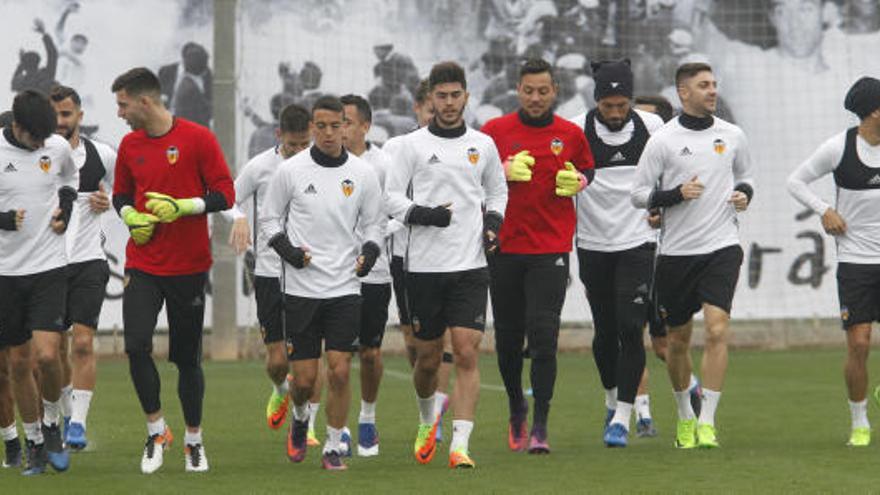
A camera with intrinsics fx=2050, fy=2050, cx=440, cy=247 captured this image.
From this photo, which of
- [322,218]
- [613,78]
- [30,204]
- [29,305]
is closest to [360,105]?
[613,78]

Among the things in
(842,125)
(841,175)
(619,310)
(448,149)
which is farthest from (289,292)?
(842,125)

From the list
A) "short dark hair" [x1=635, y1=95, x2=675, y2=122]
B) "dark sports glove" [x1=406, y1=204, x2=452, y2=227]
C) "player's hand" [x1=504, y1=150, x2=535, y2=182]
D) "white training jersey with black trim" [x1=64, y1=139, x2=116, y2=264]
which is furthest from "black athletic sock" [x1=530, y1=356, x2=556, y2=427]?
"short dark hair" [x1=635, y1=95, x2=675, y2=122]

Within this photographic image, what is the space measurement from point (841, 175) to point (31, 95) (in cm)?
549

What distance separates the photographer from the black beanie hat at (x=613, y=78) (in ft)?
47.0

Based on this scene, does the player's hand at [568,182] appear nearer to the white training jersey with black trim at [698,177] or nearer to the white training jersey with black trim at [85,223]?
the white training jersey with black trim at [698,177]

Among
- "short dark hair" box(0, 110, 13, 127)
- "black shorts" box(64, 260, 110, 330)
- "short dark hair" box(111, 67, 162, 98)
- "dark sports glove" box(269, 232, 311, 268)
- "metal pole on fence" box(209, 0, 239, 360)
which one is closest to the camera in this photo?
"short dark hair" box(111, 67, 162, 98)

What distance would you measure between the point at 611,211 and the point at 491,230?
2.05 m

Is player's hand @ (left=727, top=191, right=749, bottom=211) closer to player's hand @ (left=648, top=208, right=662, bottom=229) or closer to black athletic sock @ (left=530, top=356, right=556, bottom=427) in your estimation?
player's hand @ (left=648, top=208, right=662, bottom=229)

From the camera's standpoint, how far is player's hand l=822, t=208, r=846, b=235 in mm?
13852

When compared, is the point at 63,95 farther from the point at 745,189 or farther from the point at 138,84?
the point at 745,189

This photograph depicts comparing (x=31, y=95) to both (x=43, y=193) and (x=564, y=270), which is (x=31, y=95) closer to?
(x=43, y=193)

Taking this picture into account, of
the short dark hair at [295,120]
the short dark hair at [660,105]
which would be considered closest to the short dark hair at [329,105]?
the short dark hair at [295,120]

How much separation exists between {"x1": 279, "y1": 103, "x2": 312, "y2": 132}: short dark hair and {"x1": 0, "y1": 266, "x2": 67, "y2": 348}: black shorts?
268 cm

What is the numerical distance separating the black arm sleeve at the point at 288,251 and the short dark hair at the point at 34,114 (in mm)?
1508
